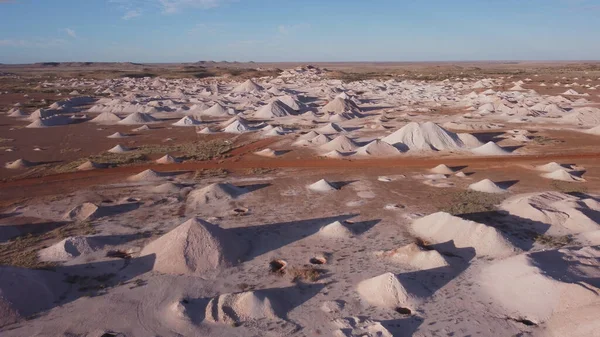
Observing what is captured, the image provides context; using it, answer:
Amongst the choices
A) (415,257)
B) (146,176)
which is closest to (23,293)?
(415,257)

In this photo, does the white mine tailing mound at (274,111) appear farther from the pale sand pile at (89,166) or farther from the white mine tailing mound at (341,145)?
the pale sand pile at (89,166)

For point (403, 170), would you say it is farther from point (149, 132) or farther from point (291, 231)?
point (149, 132)

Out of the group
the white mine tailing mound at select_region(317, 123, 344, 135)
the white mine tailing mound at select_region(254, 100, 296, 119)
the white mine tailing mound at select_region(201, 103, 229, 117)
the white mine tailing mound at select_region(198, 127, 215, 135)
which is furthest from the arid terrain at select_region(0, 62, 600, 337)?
the white mine tailing mound at select_region(201, 103, 229, 117)

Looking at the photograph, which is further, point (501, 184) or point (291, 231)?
point (501, 184)

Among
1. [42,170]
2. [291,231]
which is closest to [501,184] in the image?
[291,231]

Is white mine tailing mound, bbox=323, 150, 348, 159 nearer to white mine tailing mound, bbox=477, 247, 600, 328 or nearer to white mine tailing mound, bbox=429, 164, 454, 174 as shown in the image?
white mine tailing mound, bbox=429, 164, 454, 174
